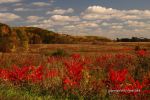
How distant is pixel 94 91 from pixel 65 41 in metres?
66.4

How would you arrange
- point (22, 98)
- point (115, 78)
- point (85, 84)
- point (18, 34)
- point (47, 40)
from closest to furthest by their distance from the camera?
point (22, 98), point (115, 78), point (85, 84), point (18, 34), point (47, 40)

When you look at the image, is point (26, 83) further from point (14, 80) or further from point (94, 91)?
point (94, 91)

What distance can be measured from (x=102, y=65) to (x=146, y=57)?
6.23 ft

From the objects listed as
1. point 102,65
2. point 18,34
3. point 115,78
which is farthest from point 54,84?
point 18,34

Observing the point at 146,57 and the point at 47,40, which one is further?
the point at 47,40

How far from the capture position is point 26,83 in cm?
1251

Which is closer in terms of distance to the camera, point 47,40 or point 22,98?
point 22,98

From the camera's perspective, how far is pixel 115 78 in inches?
440

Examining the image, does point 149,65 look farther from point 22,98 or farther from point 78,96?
point 22,98

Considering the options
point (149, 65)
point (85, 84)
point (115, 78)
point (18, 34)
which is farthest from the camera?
point (18, 34)

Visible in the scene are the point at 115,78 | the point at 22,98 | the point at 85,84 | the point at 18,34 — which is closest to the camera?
the point at 22,98

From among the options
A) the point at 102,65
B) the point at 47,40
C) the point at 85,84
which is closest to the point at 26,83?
the point at 85,84

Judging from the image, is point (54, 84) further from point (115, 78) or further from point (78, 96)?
point (115, 78)

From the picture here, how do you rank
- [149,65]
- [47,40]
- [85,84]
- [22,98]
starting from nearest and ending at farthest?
[22,98] < [85,84] < [149,65] < [47,40]
